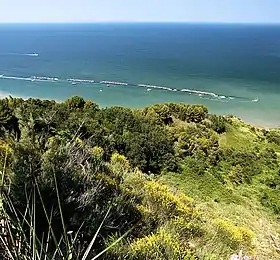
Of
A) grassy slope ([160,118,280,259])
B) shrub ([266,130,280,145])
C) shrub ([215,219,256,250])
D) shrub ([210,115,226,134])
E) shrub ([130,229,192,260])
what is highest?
shrub ([130,229,192,260])

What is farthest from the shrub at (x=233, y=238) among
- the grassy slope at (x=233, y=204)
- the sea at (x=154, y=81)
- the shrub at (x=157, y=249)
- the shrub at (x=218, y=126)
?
the sea at (x=154, y=81)

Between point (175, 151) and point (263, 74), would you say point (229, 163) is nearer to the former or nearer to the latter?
point (175, 151)

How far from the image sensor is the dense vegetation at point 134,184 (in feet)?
12.6

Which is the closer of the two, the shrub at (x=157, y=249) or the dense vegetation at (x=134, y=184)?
the dense vegetation at (x=134, y=184)

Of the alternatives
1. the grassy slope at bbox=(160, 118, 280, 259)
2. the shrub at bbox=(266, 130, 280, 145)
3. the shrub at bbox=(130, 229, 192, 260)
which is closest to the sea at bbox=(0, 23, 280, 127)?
the shrub at bbox=(266, 130, 280, 145)

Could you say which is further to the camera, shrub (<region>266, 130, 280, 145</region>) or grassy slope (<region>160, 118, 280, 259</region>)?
shrub (<region>266, 130, 280, 145</region>)

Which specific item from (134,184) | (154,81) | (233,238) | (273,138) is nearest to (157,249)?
(233,238)

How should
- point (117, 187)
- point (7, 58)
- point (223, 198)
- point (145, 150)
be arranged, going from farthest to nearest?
point (7, 58), point (145, 150), point (223, 198), point (117, 187)

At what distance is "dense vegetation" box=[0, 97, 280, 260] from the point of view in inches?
151

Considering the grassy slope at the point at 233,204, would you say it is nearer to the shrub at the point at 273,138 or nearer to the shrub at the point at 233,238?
the shrub at the point at 233,238

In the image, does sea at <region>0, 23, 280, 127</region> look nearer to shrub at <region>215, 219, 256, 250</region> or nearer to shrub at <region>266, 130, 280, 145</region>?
shrub at <region>266, 130, 280, 145</region>

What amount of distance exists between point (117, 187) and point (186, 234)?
1324mm

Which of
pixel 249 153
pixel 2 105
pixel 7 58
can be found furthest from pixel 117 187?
pixel 7 58

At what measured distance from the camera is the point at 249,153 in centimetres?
1722
